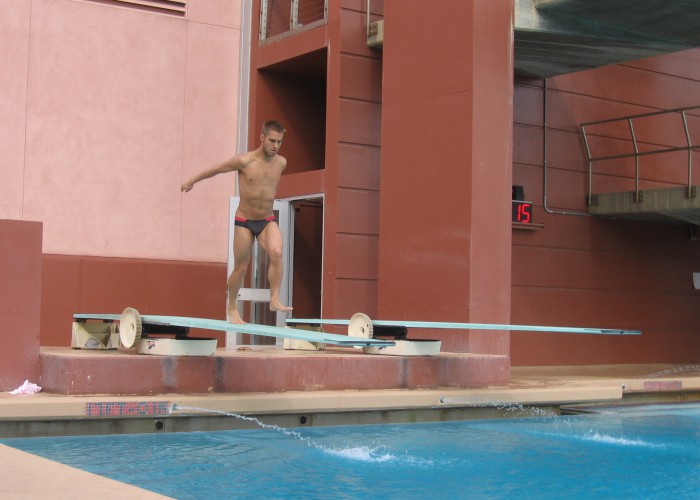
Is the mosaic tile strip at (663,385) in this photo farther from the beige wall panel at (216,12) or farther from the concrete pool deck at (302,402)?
the beige wall panel at (216,12)

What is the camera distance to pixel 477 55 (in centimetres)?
1116

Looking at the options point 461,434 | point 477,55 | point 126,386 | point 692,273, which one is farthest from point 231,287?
point 692,273

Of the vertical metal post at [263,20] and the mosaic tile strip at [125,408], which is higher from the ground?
the vertical metal post at [263,20]

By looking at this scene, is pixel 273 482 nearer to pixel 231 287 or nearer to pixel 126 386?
pixel 126 386

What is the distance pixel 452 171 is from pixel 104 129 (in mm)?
4973

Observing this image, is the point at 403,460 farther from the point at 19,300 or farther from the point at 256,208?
the point at 256,208

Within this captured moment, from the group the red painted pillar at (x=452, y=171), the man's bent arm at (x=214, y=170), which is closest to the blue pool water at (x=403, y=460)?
the red painted pillar at (x=452, y=171)

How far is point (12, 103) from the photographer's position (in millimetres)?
12750

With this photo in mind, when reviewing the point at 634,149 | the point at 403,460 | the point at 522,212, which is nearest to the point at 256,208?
the point at 403,460

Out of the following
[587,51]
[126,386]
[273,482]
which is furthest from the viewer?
[587,51]

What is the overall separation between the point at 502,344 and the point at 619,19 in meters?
4.04

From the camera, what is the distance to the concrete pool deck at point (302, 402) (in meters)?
4.44

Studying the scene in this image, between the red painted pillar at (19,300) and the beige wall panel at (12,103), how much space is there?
5044 mm

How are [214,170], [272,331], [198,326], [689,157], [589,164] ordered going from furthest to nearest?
[589,164] → [689,157] → [214,170] → [198,326] → [272,331]
